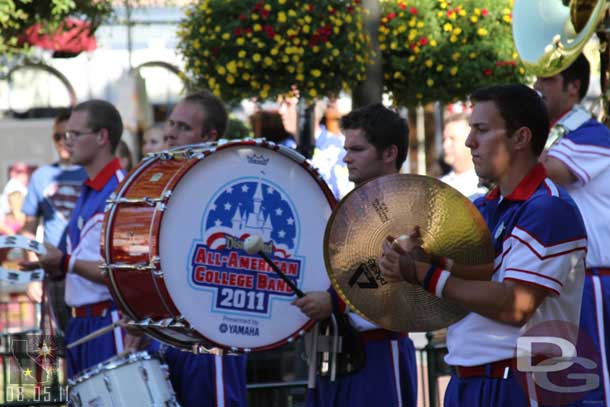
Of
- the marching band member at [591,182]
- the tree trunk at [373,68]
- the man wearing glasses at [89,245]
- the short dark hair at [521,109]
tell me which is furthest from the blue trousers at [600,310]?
the tree trunk at [373,68]

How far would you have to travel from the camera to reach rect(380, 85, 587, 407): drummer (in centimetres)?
338

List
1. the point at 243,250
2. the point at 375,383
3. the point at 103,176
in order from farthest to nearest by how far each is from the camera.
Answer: the point at 103,176 → the point at 375,383 → the point at 243,250

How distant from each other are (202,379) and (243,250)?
2.82 ft

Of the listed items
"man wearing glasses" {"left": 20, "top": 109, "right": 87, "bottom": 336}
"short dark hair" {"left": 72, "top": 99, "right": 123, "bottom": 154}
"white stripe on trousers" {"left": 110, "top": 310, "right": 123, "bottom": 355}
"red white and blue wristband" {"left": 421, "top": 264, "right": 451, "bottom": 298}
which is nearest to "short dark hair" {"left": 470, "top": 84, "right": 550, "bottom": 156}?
"red white and blue wristband" {"left": 421, "top": 264, "right": 451, "bottom": 298}

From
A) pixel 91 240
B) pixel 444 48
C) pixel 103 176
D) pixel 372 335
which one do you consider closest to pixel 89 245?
pixel 91 240

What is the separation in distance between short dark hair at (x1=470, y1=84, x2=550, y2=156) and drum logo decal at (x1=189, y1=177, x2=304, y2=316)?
3.82 feet

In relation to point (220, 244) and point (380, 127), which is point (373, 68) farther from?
point (220, 244)

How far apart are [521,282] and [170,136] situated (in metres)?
2.47

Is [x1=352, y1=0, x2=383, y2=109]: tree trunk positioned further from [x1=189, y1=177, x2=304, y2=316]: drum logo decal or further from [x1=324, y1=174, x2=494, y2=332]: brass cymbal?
[x1=324, y1=174, x2=494, y2=332]: brass cymbal

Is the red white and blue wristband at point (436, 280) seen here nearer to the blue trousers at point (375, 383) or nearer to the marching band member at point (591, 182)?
the blue trousers at point (375, 383)

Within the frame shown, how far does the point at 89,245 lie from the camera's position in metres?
5.47

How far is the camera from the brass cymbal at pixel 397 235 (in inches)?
137

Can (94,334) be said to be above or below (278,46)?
below

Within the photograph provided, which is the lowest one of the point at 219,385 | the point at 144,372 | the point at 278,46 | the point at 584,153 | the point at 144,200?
the point at 219,385
